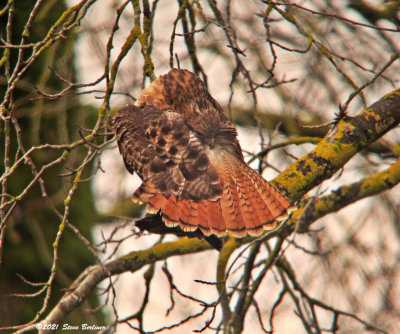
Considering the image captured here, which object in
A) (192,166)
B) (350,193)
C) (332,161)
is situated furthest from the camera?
(350,193)

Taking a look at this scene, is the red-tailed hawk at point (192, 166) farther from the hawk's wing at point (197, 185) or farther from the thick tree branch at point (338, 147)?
the thick tree branch at point (338, 147)

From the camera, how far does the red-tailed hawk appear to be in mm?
2859

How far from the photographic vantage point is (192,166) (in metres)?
3.06

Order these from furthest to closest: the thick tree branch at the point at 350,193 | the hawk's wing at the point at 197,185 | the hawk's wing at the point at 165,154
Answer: the thick tree branch at the point at 350,193
the hawk's wing at the point at 165,154
the hawk's wing at the point at 197,185

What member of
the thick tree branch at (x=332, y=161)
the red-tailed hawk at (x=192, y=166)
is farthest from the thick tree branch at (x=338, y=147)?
the red-tailed hawk at (x=192, y=166)

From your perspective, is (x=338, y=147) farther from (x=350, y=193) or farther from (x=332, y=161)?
(x=350, y=193)

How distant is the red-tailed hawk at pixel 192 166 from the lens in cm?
286

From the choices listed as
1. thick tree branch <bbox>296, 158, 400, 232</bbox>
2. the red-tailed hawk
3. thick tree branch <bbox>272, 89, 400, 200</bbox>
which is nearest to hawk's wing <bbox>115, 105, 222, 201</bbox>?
the red-tailed hawk

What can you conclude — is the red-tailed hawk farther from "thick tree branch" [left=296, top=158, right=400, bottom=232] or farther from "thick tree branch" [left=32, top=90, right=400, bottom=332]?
"thick tree branch" [left=296, top=158, right=400, bottom=232]

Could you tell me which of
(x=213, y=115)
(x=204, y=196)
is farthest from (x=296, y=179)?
(x=213, y=115)

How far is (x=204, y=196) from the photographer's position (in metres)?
2.91

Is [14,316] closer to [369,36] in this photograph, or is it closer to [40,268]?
[40,268]

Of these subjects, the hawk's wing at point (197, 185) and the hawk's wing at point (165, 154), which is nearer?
the hawk's wing at point (197, 185)

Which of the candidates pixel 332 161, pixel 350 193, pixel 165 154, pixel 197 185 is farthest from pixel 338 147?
pixel 165 154
